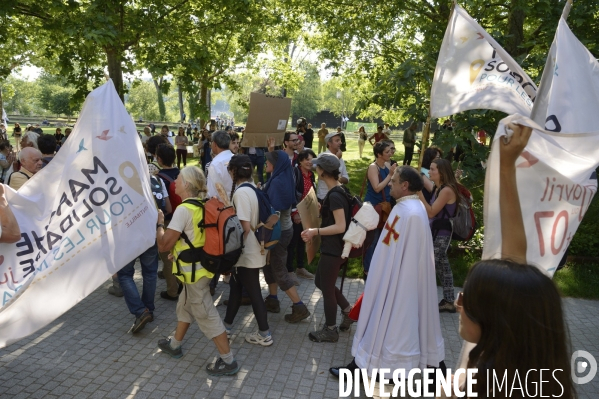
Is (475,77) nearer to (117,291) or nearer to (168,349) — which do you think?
(168,349)

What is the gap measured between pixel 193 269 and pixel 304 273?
124 inches

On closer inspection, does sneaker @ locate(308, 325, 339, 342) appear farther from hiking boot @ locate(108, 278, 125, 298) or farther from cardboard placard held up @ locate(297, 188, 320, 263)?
hiking boot @ locate(108, 278, 125, 298)

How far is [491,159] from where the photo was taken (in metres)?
2.18

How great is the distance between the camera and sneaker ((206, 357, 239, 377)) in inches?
180

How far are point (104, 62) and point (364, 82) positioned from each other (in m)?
8.71

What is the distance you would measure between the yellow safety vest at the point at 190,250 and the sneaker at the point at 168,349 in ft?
2.82

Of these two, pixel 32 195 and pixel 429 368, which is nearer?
pixel 32 195

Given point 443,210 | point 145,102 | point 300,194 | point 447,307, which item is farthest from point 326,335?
point 145,102

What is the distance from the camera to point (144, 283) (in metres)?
5.66

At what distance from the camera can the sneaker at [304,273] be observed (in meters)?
7.37

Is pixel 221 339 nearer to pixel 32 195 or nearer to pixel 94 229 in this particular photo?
pixel 94 229

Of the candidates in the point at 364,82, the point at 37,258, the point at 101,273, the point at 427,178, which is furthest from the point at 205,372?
the point at 364,82

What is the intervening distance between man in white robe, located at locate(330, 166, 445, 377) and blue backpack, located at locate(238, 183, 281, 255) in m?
1.31

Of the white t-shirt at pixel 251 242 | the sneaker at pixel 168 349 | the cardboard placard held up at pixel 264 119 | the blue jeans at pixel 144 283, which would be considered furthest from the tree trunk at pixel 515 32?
the sneaker at pixel 168 349
